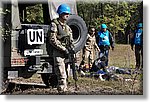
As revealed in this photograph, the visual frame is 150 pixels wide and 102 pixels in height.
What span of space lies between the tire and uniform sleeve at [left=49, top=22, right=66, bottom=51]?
243mm

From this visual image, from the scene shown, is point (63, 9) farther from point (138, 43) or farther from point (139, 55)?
point (139, 55)

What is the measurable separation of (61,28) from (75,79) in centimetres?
84

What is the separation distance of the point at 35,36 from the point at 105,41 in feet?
3.72

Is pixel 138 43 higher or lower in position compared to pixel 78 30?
lower

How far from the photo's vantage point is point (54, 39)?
31.0ft

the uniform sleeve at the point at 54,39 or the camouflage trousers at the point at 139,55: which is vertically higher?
the uniform sleeve at the point at 54,39

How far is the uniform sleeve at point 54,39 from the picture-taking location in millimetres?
9438

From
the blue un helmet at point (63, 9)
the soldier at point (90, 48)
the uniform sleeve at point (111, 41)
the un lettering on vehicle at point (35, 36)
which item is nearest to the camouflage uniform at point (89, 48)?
the soldier at point (90, 48)

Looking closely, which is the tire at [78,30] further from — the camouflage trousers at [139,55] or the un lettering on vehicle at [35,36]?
the camouflage trousers at [139,55]

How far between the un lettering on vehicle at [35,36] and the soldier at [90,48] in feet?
2.43

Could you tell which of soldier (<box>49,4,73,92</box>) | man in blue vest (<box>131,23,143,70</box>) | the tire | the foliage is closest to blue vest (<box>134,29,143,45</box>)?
man in blue vest (<box>131,23,143,70</box>)

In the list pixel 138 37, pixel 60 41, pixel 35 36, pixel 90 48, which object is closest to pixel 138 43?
pixel 138 37

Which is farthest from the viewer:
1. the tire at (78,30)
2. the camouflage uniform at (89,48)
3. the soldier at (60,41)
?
the camouflage uniform at (89,48)

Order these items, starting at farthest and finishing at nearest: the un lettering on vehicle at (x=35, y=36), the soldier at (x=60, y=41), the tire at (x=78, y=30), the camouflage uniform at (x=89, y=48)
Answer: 1. the camouflage uniform at (x=89, y=48)
2. the tire at (x=78, y=30)
3. the soldier at (x=60, y=41)
4. the un lettering on vehicle at (x=35, y=36)
